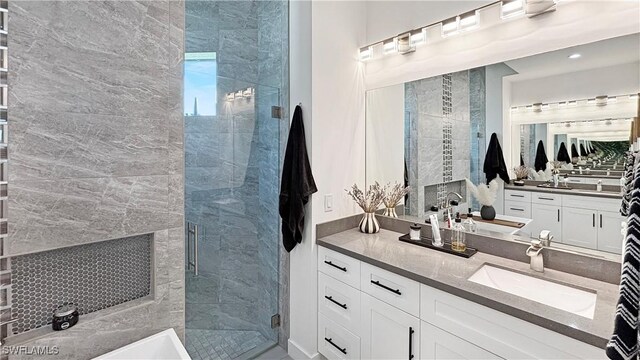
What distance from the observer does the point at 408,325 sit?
1555 millimetres

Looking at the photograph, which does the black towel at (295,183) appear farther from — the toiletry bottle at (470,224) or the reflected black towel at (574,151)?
the reflected black towel at (574,151)

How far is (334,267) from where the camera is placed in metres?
1.99

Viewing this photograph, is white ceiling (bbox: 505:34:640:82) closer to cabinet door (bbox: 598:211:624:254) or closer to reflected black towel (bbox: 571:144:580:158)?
reflected black towel (bbox: 571:144:580:158)

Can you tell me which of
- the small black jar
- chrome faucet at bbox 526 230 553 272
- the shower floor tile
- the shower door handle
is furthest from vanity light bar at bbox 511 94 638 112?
the small black jar

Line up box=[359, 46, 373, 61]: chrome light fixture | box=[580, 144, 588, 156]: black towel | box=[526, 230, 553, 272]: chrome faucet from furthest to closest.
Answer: box=[359, 46, 373, 61]: chrome light fixture
box=[580, 144, 588, 156]: black towel
box=[526, 230, 553, 272]: chrome faucet

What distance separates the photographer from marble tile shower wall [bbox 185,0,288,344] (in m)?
2.15

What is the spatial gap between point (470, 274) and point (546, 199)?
0.74 metres

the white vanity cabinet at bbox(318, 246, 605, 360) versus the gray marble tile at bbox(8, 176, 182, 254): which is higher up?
the gray marble tile at bbox(8, 176, 182, 254)

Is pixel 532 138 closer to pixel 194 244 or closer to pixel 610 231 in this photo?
pixel 610 231

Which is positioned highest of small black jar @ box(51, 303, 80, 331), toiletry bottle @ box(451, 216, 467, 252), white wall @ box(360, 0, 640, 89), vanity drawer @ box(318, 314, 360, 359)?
white wall @ box(360, 0, 640, 89)

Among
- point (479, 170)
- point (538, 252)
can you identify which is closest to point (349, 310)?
point (538, 252)

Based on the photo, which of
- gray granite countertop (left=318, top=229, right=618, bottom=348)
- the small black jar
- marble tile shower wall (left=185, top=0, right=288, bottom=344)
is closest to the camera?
gray granite countertop (left=318, top=229, right=618, bottom=348)

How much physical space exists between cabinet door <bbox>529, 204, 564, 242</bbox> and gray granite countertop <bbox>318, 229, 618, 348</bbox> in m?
0.24

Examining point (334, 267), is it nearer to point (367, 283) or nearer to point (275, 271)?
point (367, 283)
